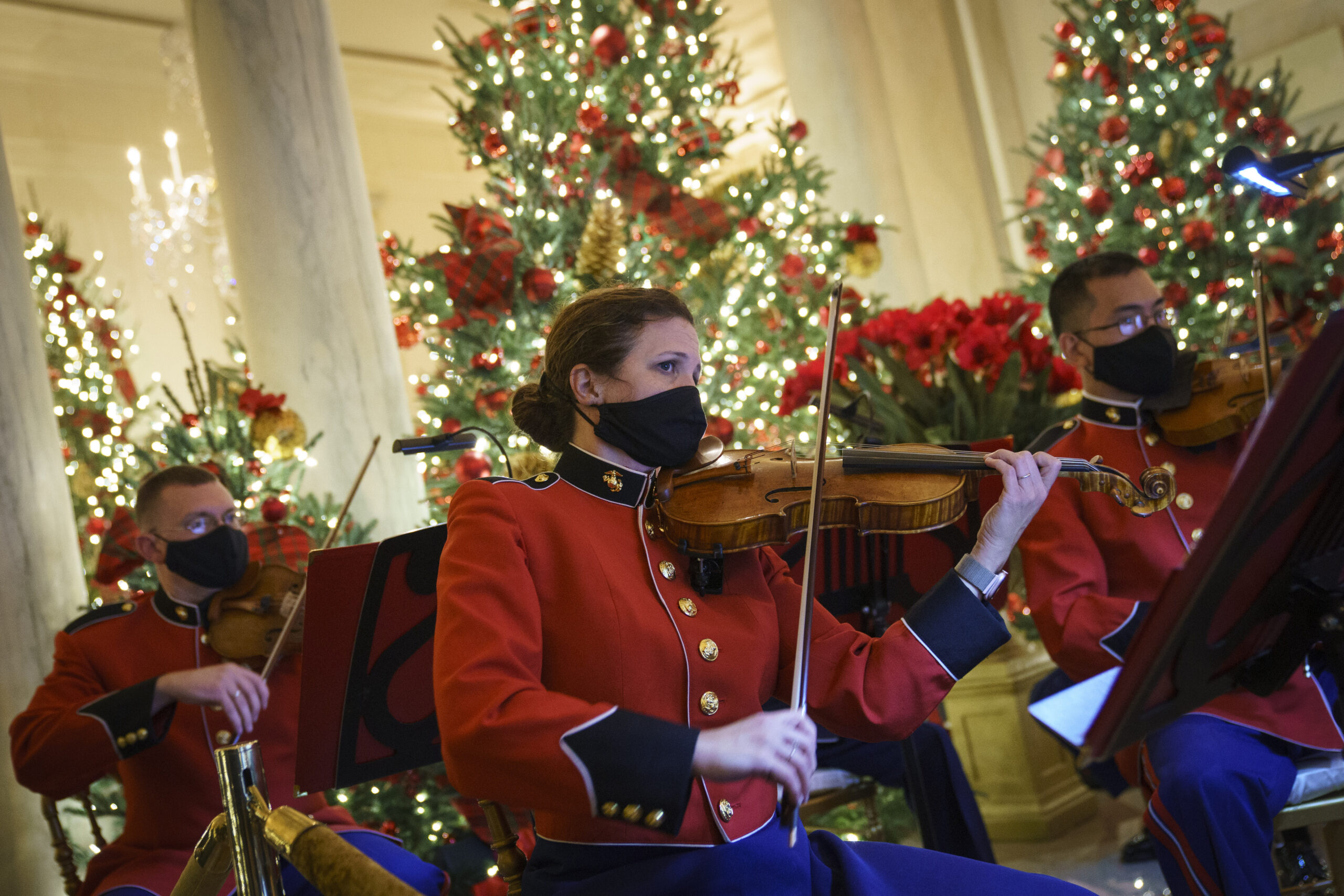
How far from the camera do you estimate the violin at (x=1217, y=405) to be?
2.41 m

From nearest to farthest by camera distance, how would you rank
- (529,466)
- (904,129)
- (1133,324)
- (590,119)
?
(1133,324), (529,466), (590,119), (904,129)

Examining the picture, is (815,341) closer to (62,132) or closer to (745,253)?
(745,253)

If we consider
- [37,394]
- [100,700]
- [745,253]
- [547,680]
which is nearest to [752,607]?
[547,680]

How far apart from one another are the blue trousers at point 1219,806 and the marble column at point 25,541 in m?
3.08

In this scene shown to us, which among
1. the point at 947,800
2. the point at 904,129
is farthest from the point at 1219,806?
the point at 904,129

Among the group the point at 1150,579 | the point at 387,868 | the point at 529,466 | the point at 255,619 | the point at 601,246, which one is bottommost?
the point at 387,868

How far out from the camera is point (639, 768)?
1.31 m

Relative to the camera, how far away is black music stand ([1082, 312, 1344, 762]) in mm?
911

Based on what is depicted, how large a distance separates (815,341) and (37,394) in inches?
129

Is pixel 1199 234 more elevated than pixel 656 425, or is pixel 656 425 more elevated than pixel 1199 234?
pixel 1199 234

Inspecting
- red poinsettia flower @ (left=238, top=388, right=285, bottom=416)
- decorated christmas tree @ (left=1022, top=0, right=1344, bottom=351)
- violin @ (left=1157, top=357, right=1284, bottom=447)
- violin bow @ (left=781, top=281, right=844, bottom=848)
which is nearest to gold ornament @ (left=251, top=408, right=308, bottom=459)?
red poinsettia flower @ (left=238, top=388, right=285, bottom=416)

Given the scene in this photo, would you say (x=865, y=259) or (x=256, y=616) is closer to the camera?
(x=256, y=616)

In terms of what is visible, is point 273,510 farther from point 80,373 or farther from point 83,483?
point 80,373

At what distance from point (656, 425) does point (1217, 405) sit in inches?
57.9
